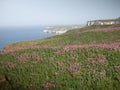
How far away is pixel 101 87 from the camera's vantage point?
16.0m

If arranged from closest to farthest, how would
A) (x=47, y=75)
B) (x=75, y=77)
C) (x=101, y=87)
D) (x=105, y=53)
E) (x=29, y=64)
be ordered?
A: (x=101, y=87), (x=75, y=77), (x=47, y=75), (x=105, y=53), (x=29, y=64)

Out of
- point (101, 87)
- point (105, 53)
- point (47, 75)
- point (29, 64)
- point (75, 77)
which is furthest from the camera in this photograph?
point (29, 64)

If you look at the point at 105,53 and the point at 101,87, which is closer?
the point at 101,87

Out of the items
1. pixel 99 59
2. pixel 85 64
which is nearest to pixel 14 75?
pixel 85 64

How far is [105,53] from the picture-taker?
20422 millimetres

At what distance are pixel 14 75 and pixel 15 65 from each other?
6.85 ft

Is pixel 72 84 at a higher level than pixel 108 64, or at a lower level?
lower

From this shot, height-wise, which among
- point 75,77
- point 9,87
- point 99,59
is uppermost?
point 99,59

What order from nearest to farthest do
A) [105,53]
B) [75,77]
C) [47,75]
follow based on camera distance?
[75,77] < [47,75] < [105,53]

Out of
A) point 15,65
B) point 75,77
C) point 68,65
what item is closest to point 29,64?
point 15,65

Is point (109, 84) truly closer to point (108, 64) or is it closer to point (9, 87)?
point (108, 64)

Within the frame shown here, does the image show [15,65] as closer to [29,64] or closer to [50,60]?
[29,64]

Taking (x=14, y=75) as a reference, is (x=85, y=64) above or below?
above

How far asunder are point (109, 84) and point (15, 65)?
12.1 metres
